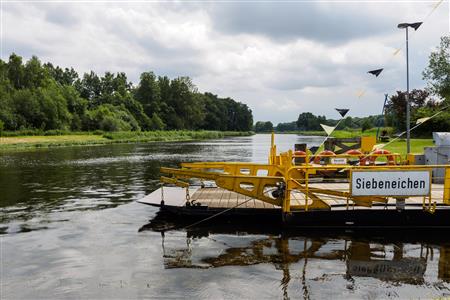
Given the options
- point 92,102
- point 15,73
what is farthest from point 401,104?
point 92,102

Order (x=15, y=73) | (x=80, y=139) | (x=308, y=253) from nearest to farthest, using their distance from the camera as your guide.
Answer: (x=308, y=253), (x=80, y=139), (x=15, y=73)

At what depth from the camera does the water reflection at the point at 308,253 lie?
871 cm

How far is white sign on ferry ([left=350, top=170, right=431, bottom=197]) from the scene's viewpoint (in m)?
11.0

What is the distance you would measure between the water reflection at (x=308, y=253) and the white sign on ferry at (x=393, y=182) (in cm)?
132

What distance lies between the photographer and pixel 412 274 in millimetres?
8703

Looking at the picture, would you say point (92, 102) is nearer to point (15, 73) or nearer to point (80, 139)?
point (15, 73)

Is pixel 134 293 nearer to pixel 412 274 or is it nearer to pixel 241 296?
pixel 241 296

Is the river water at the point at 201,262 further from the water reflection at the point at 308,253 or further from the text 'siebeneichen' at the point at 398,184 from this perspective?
A: the text 'siebeneichen' at the point at 398,184

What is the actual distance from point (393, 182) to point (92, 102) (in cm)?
13002

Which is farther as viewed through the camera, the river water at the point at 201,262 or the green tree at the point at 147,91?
the green tree at the point at 147,91

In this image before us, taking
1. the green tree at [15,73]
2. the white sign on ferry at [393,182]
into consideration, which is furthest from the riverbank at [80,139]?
the white sign on ferry at [393,182]

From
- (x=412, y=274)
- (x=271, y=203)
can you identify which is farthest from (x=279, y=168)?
(x=412, y=274)

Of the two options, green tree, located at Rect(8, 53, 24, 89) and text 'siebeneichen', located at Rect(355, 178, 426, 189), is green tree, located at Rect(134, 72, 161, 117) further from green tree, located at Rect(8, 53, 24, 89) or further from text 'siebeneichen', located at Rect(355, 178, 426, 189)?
text 'siebeneichen', located at Rect(355, 178, 426, 189)

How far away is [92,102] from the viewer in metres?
131
